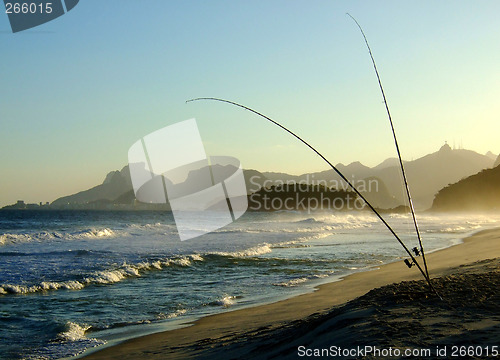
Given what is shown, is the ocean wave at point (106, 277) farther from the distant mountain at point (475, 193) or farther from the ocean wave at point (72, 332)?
the distant mountain at point (475, 193)

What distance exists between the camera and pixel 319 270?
12.7 m

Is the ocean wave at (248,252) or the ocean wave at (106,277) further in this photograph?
the ocean wave at (248,252)

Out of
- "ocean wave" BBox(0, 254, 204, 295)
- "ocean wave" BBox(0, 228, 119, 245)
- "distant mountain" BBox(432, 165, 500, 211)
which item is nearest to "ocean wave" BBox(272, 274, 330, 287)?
"ocean wave" BBox(0, 254, 204, 295)

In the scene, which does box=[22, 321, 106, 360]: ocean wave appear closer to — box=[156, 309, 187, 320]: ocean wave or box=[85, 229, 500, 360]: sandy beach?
box=[85, 229, 500, 360]: sandy beach

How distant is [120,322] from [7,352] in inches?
71.6

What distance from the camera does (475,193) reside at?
7344 cm

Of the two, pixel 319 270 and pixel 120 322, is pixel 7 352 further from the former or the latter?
pixel 319 270

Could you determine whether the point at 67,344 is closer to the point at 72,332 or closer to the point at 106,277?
the point at 72,332

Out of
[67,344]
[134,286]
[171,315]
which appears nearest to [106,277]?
[134,286]

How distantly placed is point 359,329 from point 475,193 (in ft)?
256

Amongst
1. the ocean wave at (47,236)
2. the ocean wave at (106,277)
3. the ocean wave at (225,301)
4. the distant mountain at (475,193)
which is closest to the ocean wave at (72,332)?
the ocean wave at (225,301)

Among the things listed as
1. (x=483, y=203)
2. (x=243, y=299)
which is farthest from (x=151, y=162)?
(x=483, y=203)

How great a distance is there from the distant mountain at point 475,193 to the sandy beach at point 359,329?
2738 inches

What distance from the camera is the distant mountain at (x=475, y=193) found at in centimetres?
7044
